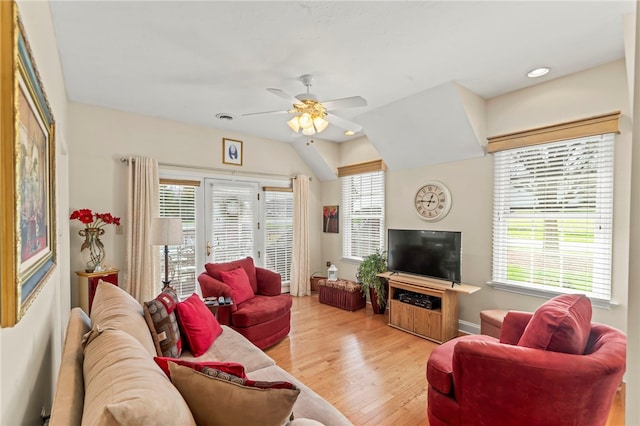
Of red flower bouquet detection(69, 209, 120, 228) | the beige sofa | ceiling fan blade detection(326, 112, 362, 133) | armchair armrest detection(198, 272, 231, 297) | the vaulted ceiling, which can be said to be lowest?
armchair armrest detection(198, 272, 231, 297)

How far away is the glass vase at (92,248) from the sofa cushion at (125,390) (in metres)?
2.71

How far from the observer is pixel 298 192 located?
5.42 m

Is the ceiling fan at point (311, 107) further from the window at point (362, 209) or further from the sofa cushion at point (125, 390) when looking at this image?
the window at point (362, 209)

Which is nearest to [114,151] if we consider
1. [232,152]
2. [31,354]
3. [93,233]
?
[93,233]

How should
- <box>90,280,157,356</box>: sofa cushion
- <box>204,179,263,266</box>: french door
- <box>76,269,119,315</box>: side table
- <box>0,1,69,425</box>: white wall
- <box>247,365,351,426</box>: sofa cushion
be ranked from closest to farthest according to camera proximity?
<box>0,1,69,425</box>: white wall, <box>247,365,351,426</box>: sofa cushion, <box>90,280,157,356</box>: sofa cushion, <box>76,269,119,315</box>: side table, <box>204,179,263,266</box>: french door

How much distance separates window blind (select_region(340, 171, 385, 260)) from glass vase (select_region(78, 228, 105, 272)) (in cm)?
363

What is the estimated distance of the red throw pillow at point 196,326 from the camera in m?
2.14

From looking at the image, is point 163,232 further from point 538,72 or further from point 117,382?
point 538,72

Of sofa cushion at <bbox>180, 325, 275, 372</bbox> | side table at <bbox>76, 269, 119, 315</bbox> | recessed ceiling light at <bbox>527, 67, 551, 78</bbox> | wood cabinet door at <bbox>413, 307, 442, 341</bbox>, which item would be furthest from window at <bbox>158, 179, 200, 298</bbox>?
recessed ceiling light at <bbox>527, 67, 551, 78</bbox>

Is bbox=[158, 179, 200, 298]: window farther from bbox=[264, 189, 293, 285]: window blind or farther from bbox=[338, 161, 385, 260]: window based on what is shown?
bbox=[338, 161, 385, 260]: window

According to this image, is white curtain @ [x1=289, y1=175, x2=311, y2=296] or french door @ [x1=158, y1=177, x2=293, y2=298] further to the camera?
white curtain @ [x1=289, y1=175, x2=311, y2=296]

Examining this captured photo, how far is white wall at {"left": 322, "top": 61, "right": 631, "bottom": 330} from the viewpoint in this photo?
257 cm

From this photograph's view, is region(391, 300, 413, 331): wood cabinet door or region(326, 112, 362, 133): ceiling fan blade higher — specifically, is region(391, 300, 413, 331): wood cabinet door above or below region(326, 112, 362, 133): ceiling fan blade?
below

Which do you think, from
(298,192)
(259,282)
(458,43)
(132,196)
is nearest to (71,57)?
(132,196)
